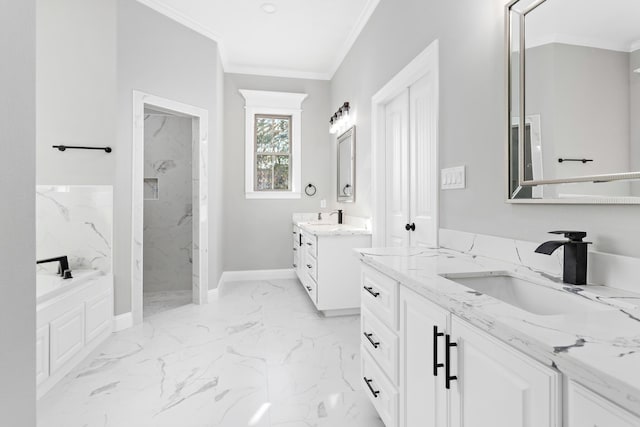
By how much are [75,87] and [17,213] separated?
266 cm

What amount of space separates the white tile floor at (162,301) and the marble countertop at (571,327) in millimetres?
3156

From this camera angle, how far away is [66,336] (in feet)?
7.34

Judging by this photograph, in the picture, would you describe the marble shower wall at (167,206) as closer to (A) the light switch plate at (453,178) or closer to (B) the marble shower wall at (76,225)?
(B) the marble shower wall at (76,225)

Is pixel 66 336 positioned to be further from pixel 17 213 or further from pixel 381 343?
pixel 381 343

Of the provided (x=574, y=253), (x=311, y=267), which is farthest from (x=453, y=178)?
(x=311, y=267)

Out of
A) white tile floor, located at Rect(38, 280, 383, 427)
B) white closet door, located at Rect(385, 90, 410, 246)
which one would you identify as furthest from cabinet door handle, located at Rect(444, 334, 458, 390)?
white closet door, located at Rect(385, 90, 410, 246)

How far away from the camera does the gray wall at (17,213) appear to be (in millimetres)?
715

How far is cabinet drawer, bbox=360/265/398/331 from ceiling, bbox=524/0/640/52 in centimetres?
108

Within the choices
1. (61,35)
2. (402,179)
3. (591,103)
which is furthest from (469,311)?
(61,35)

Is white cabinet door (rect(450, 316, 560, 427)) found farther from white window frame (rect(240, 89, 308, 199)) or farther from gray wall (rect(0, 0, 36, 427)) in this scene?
white window frame (rect(240, 89, 308, 199))

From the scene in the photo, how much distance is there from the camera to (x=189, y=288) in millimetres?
4523

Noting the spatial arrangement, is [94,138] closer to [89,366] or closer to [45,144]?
[45,144]

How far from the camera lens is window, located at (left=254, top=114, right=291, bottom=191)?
4.86 meters

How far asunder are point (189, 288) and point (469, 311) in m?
4.30
